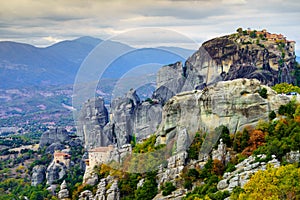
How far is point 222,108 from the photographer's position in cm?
2042

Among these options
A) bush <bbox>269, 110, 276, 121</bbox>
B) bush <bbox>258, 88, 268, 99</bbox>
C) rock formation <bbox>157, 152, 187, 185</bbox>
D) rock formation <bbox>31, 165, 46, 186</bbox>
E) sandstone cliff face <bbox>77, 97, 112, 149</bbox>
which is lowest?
rock formation <bbox>31, 165, 46, 186</bbox>

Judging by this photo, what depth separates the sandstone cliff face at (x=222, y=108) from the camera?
20094 millimetres

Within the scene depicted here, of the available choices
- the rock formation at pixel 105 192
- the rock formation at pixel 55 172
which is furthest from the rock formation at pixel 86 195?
the rock formation at pixel 55 172

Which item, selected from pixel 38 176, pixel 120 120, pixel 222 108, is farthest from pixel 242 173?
pixel 38 176

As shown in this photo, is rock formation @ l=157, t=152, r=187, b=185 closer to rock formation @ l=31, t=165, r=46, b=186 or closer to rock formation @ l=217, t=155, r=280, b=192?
rock formation @ l=217, t=155, r=280, b=192

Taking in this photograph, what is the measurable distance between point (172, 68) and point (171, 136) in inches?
737

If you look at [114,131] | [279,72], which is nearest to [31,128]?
[114,131]

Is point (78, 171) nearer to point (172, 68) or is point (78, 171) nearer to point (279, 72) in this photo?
point (172, 68)

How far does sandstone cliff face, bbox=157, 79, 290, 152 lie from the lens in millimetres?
20094

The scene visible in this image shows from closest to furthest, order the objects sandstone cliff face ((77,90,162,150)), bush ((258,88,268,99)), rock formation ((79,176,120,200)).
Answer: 1. bush ((258,88,268,99))
2. rock formation ((79,176,120,200))
3. sandstone cliff face ((77,90,162,150))

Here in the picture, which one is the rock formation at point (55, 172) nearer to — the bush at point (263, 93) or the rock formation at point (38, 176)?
the rock formation at point (38, 176)

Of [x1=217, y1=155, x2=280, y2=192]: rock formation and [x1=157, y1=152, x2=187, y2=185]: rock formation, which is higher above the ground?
[x1=217, y1=155, x2=280, y2=192]: rock formation

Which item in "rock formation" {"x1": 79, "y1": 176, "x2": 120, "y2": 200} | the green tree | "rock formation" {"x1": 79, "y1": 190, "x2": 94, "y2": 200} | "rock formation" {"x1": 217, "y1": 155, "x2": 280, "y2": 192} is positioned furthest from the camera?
"rock formation" {"x1": 79, "y1": 190, "x2": 94, "y2": 200}

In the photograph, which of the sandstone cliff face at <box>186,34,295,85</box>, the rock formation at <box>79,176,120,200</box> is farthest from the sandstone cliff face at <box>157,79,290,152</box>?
the sandstone cliff face at <box>186,34,295,85</box>
